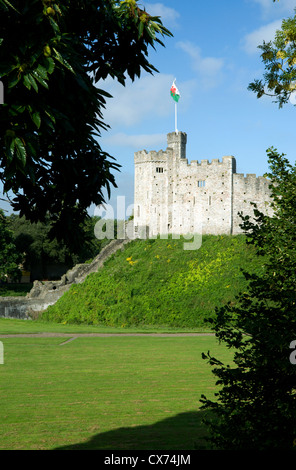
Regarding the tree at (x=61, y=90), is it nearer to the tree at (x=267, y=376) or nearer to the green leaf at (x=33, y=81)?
the green leaf at (x=33, y=81)

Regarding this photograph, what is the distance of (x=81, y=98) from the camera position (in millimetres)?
5562

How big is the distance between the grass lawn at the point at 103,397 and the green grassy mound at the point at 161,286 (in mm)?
14895

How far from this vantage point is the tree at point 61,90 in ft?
16.3

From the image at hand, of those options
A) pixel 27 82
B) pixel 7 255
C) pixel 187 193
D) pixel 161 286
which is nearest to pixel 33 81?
pixel 27 82

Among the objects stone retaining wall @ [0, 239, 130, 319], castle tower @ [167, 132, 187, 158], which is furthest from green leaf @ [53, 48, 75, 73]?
castle tower @ [167, 132, 187, 158]

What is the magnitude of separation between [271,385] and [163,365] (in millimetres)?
13088

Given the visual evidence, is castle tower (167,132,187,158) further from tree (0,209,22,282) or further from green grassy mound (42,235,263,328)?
tree (0,209,22,282)

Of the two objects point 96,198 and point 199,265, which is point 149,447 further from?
point 199,265

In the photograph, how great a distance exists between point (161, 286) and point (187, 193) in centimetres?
1120

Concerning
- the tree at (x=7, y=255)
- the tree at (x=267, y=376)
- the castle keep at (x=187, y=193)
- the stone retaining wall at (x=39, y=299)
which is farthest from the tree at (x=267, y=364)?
the tree at (x=7, y=255)

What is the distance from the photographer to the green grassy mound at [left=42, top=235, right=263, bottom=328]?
128 feet

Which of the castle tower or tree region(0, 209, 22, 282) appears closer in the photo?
the castle tower

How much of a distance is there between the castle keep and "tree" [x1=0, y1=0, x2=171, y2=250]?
39969mm

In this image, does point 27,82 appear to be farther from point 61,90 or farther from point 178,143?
point 178,143
